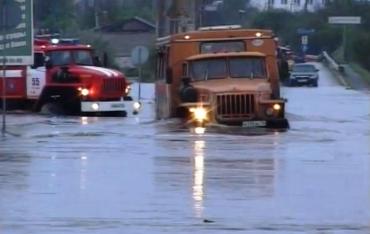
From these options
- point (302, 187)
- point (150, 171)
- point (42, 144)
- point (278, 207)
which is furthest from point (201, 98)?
point (278, 207)

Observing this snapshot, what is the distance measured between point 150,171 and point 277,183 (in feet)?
7.22

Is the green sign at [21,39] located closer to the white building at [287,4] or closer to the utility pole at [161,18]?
the utility pole at [161,18]

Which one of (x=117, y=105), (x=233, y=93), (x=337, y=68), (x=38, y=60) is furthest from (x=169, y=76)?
(x=337, y=68)

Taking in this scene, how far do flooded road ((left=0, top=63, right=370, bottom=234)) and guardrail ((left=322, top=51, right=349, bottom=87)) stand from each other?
45984 mm

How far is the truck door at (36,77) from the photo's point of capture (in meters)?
36.6

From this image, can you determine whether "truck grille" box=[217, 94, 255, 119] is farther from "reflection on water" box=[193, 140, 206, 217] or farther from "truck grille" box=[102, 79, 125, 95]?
Result: "truck grille" box=[102, 79, 125, 95]

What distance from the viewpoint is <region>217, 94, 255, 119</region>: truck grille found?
27.5m

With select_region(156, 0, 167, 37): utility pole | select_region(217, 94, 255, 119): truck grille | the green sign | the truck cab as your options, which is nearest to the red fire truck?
the green sign

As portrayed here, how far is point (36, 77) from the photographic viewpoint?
121 feet

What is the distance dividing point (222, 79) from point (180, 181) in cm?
1214

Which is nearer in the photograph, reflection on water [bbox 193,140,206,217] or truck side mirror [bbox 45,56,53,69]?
reflection on water [bbox 193,140,206,217]

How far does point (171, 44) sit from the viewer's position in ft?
102

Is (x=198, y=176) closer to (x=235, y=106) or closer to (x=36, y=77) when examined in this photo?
(x=235, y=106)

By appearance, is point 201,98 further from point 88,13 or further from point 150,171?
point 88,13
